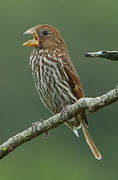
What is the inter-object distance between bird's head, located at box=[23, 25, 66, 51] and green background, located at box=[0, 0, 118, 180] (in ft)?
36.9

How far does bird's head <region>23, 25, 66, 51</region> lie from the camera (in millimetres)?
9977

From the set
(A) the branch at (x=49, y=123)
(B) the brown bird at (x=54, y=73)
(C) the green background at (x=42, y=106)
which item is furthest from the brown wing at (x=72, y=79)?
(C) the green background at (x=42, y=106)

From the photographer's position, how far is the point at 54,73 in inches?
383

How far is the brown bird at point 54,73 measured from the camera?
9688 mm

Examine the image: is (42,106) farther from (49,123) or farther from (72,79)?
(49,123)

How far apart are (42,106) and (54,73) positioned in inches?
623

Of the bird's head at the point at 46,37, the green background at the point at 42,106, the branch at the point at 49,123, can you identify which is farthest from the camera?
the green background at the point at 42,106

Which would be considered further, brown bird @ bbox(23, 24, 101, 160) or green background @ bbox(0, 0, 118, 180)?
green background @ bbox(0, 0, 118, 180)

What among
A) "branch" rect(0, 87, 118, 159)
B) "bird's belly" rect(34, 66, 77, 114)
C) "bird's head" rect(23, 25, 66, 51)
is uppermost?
"bird's head" rect(23, 25, 66, 51)

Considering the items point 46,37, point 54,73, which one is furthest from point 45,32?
point 54,73

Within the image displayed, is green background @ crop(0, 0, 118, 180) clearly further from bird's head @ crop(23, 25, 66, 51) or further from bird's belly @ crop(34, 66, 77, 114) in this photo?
bird's belly @ crop(34, 66, 77, 114)

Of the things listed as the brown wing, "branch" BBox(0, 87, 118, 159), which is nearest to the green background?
the brown wing

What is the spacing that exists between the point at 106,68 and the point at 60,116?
2063 cm

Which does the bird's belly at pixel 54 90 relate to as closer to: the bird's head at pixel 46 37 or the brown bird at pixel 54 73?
the brown bird at pixel 54 73
